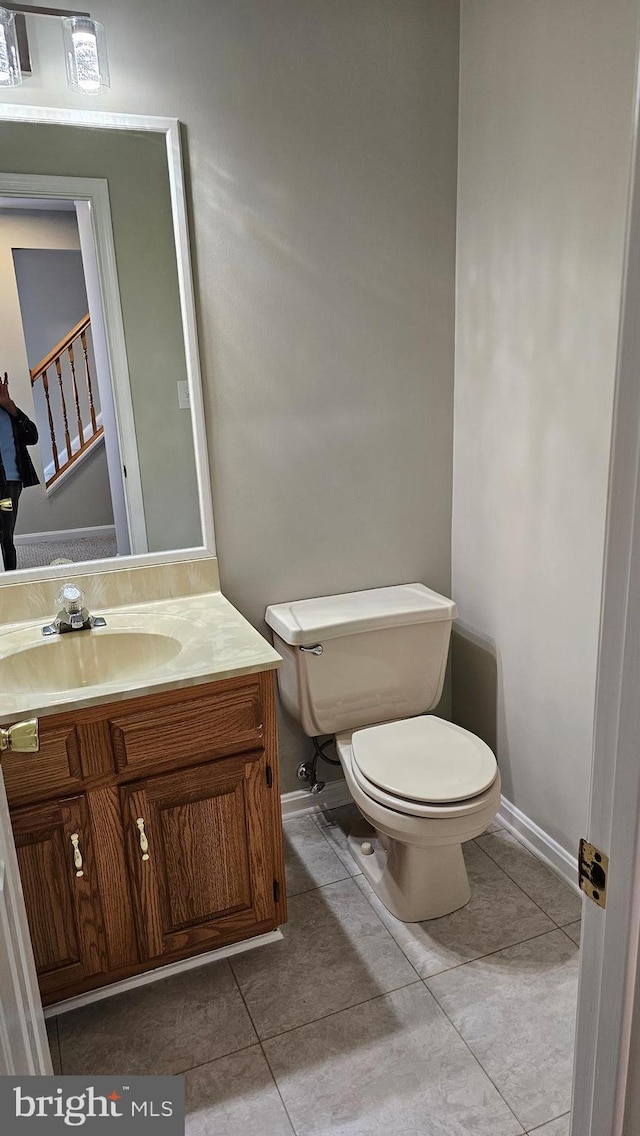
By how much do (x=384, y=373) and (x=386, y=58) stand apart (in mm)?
839

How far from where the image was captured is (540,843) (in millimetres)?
2250

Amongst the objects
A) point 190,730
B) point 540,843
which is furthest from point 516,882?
point 190,730

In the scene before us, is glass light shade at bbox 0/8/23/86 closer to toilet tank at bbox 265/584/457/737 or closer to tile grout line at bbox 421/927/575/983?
toilet tank at bbox 265/584/457/737

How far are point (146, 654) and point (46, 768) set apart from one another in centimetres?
42

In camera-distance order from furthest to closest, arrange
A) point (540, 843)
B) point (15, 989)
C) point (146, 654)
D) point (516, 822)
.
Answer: point (516, 822)
point (540, 843)
point (146, 654)
point (15, 989)

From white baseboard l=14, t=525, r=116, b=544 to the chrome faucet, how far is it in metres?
0.16

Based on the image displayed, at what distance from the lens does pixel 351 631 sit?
2139 mm

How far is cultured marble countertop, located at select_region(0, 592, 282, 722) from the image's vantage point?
1.55 m

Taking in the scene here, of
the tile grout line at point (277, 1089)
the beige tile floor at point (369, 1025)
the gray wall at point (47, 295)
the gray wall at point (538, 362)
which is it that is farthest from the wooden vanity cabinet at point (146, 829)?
the gray wall at point (47, 295)

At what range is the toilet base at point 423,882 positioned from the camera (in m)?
2.00

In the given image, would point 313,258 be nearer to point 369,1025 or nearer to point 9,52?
point 9,52

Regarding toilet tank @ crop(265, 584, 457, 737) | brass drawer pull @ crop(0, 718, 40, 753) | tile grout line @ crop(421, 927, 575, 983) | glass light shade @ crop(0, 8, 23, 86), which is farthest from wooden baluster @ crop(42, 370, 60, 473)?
tile grout line @ crop(421, 927, 575, 983)

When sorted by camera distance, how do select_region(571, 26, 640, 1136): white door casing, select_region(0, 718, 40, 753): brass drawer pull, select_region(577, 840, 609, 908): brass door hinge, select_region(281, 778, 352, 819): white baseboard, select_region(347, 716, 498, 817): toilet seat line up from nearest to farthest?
select_region(571, 26, 640, 1136): white door casing
select_region(577, 840, 609, 908): brass door hinge
select_region(0, 718, 40, 753): brass drawer pull
select_region(347, 716, 498, 817): toilet seat
select_region(281, 778, 352, 819): white baseboard

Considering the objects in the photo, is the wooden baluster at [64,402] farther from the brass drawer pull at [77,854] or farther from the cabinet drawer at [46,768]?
the brass drawer pull at [77,854]
